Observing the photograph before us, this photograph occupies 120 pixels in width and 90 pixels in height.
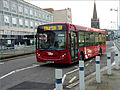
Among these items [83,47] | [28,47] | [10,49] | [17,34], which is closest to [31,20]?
[17,34]

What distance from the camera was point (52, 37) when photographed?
10.2 meters

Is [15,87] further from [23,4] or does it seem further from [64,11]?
[64,11]

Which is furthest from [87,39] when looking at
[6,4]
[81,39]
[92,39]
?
[6,4]

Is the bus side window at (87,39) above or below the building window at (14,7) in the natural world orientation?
below

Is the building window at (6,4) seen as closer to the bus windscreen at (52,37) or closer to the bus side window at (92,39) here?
the bus side window at (92,39)

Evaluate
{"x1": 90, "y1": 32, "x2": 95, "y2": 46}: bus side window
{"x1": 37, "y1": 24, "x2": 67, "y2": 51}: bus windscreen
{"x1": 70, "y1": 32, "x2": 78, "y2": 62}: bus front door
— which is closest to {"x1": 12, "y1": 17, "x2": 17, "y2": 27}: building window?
{"x1": 90, "y1": 32, "x2": 95, "y2": 46}: bus side window

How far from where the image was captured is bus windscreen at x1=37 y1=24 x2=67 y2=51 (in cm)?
999

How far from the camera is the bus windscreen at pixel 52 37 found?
9.99 metres

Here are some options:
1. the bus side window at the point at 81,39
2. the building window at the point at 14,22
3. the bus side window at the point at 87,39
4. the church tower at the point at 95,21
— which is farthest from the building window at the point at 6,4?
the church tower at the point at 95,21

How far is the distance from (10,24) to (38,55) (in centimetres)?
2830

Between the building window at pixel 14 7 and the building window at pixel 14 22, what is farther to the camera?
the building window at pixel 14 22

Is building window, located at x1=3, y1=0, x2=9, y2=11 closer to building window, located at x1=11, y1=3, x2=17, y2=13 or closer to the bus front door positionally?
building window, located at x1=11, y1=3, x2=17, y2=13

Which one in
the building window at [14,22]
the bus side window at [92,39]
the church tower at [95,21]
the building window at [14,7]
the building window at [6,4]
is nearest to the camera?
the bus side window at [92,39]

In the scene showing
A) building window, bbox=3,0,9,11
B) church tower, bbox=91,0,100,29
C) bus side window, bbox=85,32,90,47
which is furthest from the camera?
church tower, bbox=91,0,100,29
